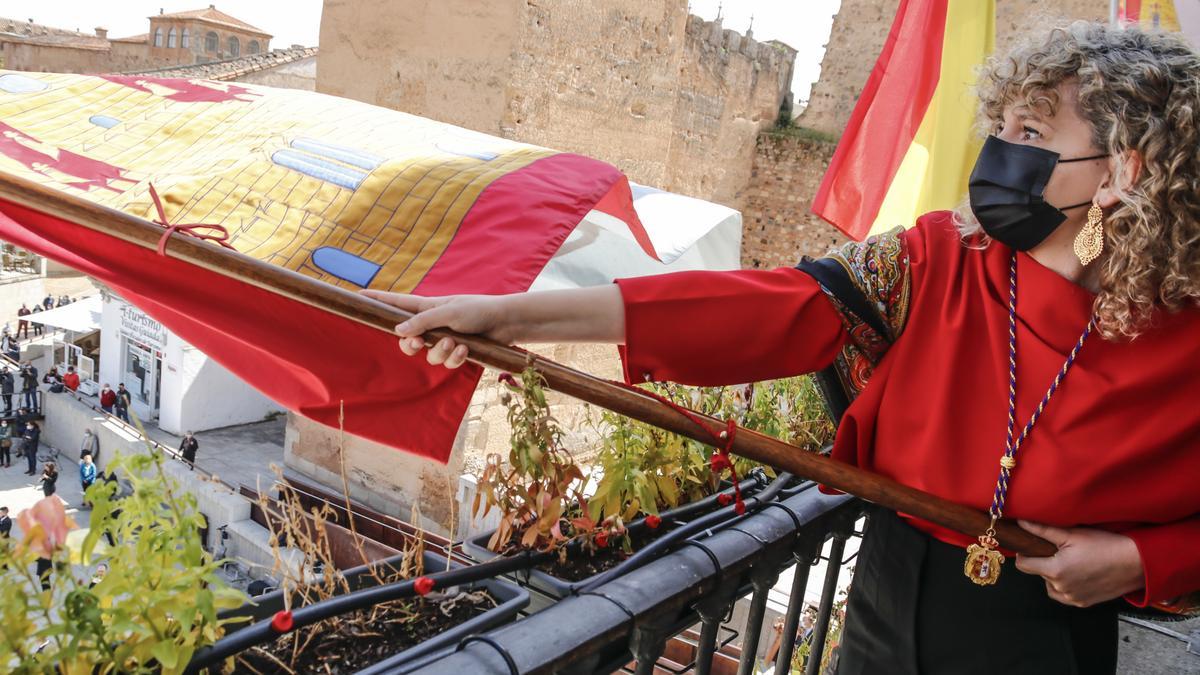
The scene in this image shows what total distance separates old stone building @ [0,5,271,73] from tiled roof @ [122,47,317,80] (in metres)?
8.46

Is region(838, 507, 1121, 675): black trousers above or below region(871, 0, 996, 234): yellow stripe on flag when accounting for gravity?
below

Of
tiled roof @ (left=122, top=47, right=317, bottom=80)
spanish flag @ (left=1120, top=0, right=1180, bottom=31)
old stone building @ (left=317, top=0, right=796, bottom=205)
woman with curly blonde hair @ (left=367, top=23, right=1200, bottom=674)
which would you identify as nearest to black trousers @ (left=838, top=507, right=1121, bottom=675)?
woman with curly blonde hair @ (left=367, top=23, right=1200, bottom=674)

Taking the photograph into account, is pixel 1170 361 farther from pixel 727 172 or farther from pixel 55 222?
pixel 727 172

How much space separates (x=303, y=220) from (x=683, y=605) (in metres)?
1.26

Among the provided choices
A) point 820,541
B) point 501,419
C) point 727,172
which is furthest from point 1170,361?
point 727,172

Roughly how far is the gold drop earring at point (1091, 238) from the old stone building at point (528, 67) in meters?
7.26

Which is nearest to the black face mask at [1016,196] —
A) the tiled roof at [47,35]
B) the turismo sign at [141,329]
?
the turismo sign at [141,329]

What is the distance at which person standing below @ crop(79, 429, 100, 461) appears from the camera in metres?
13.9

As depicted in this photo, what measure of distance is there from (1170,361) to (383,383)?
55.1 inches

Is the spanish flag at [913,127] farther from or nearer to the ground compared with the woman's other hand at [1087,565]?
farther from the ground

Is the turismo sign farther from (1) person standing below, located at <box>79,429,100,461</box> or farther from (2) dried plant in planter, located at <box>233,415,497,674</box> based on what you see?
(2) dried plant in planter, located at <box>233,415,497,674</box>

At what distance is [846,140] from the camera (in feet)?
13.7

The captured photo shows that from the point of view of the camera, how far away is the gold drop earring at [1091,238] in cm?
141

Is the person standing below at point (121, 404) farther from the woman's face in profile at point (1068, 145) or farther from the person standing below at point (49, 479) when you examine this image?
the woman's face in profile at point (1068, 145)
